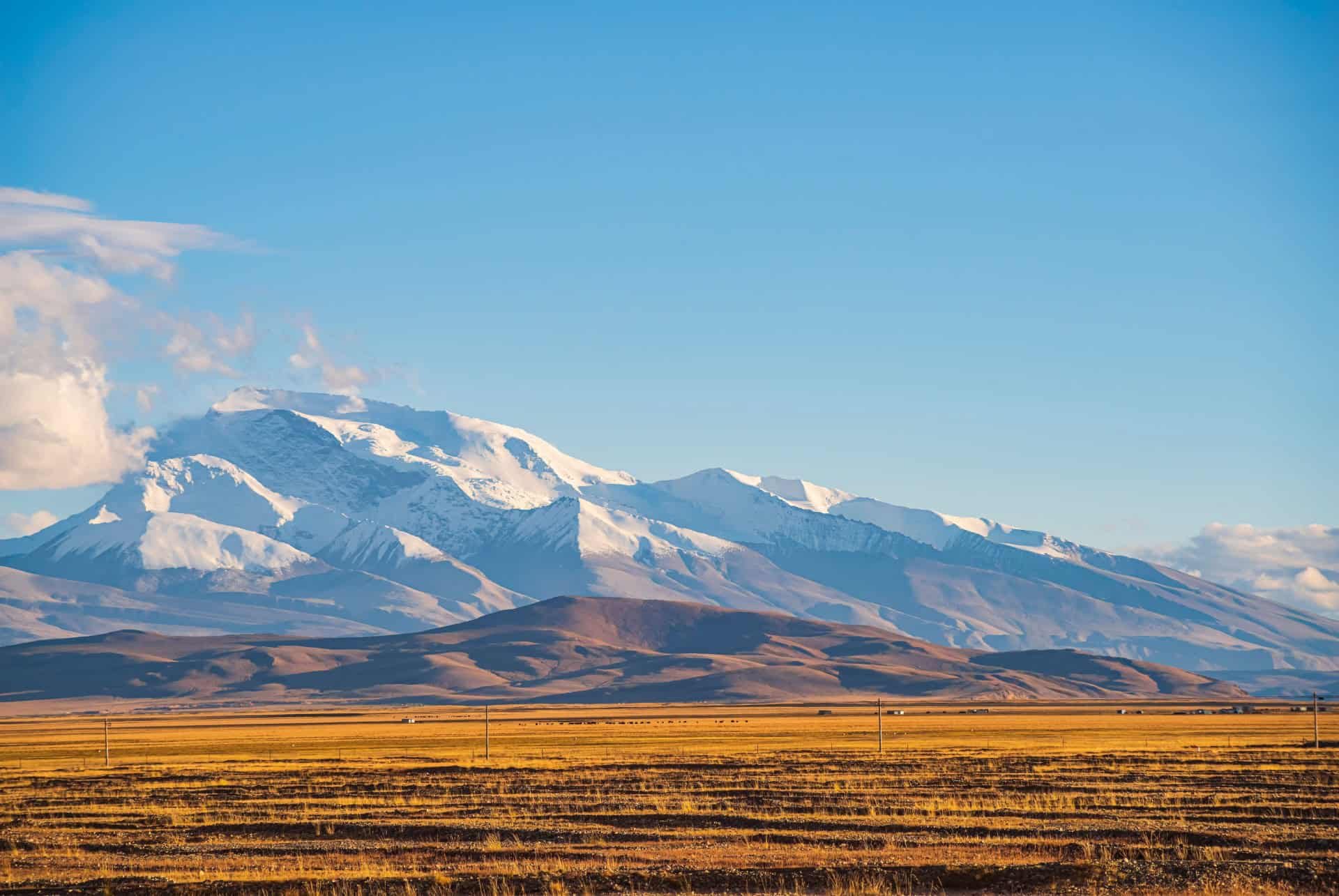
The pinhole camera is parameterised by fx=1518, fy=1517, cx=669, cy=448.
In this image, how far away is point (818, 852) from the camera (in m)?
34.9

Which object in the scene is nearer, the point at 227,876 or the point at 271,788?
the point at 227,876

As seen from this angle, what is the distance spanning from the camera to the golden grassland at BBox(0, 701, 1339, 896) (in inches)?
1216

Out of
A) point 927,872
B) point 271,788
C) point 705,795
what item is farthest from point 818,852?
point 271,788

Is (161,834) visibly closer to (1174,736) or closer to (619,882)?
(619,882)

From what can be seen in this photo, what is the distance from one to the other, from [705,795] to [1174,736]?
63.2 meters

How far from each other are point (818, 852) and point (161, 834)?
19.4 m

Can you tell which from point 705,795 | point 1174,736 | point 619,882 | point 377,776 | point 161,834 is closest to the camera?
point 619,882

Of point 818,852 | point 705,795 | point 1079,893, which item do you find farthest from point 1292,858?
point 705,795

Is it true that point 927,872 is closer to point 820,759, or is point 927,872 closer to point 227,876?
point 227,876

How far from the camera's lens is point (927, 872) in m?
30.7

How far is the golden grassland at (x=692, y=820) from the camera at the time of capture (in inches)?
1216

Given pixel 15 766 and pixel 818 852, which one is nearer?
pixel 818 852

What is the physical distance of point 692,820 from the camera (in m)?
42.9

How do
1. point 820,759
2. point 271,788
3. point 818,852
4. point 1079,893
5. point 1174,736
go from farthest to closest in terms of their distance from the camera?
point 1174,736
point 820,759
point 271,788
point 818,852
point 1079,893
